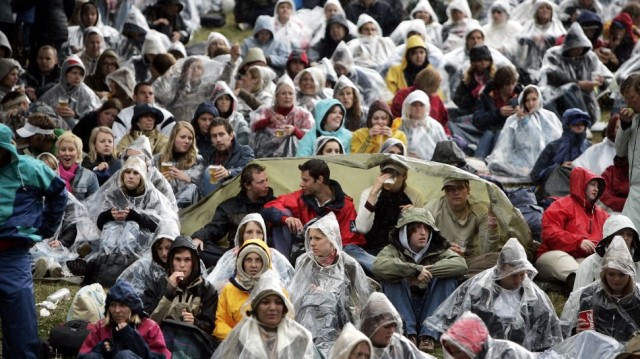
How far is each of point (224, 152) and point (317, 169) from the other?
5.75 feet

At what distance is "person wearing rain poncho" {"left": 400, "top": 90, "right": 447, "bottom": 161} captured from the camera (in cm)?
1638

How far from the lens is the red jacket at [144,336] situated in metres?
11.1

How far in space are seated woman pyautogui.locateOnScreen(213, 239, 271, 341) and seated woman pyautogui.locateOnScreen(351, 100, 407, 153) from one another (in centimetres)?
366

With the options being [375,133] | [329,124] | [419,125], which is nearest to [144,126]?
[329,124]

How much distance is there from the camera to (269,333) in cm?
1134

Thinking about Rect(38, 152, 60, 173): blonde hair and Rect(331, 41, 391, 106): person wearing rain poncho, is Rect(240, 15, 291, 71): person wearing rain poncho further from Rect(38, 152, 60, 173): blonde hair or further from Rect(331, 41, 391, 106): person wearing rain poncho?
Rect(38, 152, 60, 173): blonde hair

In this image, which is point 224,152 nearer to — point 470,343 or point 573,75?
point 573,75

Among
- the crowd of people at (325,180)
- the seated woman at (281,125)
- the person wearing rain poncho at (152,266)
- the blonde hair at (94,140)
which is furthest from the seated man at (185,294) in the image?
the seated woman at (281,125)

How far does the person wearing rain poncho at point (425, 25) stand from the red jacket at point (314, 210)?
722 cm

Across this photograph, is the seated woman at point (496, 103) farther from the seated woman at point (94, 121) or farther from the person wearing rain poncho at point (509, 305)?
the person wearing rain poncho at point (509, 305)

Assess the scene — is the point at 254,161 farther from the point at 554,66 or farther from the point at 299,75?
the point at 554,66

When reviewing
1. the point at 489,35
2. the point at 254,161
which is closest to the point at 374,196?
the point at 254,161

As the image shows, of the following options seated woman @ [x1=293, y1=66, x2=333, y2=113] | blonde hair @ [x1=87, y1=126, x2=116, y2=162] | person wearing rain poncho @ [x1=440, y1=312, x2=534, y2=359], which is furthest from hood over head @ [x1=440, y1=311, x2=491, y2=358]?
seated woman @ [x1=293, y1=66, x2=333, y2=113]

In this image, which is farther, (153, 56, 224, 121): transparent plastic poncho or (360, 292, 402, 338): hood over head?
(153, 56, 224, 121): transparent plastic poncho
